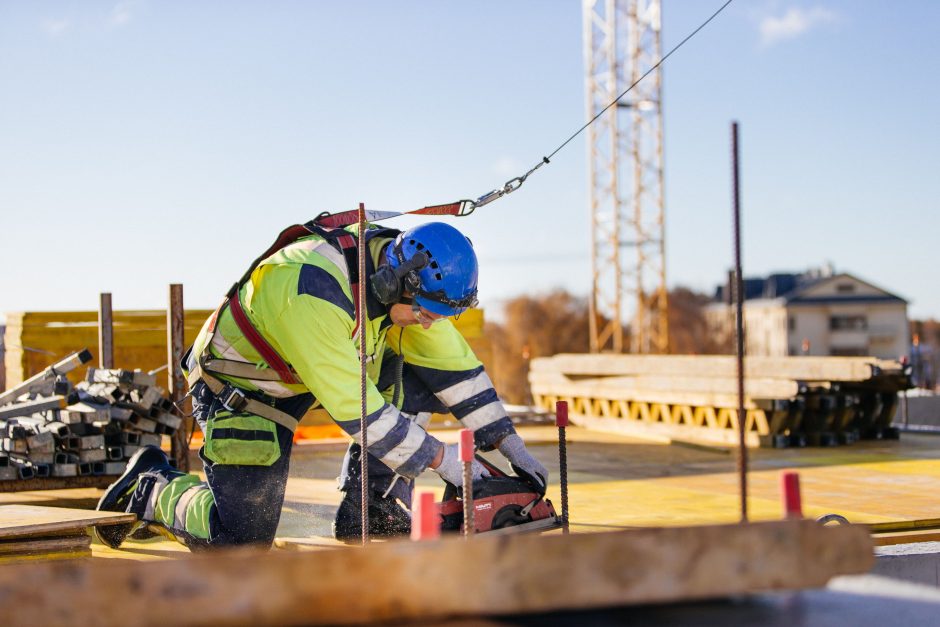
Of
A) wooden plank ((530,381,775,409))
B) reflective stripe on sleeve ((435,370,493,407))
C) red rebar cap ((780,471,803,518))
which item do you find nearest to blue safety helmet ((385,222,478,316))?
reflective stripe on sleeve ((435,370,493,407))

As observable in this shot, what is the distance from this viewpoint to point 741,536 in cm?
245

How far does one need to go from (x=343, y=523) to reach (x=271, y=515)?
16.8 inches

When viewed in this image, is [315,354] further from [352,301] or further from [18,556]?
[18,556]

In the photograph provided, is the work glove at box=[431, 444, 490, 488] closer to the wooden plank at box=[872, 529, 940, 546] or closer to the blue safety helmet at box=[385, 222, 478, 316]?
the blue safety helmet at box=[385, 222, 478, 316]

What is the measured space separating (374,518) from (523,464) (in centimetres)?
88

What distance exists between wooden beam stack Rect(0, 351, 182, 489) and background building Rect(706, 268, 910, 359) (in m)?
75.3

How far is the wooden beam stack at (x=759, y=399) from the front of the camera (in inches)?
439

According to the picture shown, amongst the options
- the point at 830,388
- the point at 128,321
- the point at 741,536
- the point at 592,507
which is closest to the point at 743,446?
the point at 741,536

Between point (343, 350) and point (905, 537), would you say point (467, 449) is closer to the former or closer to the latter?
point (343, 350)

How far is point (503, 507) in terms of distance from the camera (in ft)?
15.7

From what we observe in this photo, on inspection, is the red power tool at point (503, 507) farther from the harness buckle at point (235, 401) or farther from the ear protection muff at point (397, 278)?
the harness buckle at point (235, 401)

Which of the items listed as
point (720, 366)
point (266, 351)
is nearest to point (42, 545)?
point (266, 351)

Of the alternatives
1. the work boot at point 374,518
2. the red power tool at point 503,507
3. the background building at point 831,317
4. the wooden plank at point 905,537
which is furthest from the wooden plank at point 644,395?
the background building at point 831,317

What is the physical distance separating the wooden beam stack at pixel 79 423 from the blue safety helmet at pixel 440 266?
3435mm
